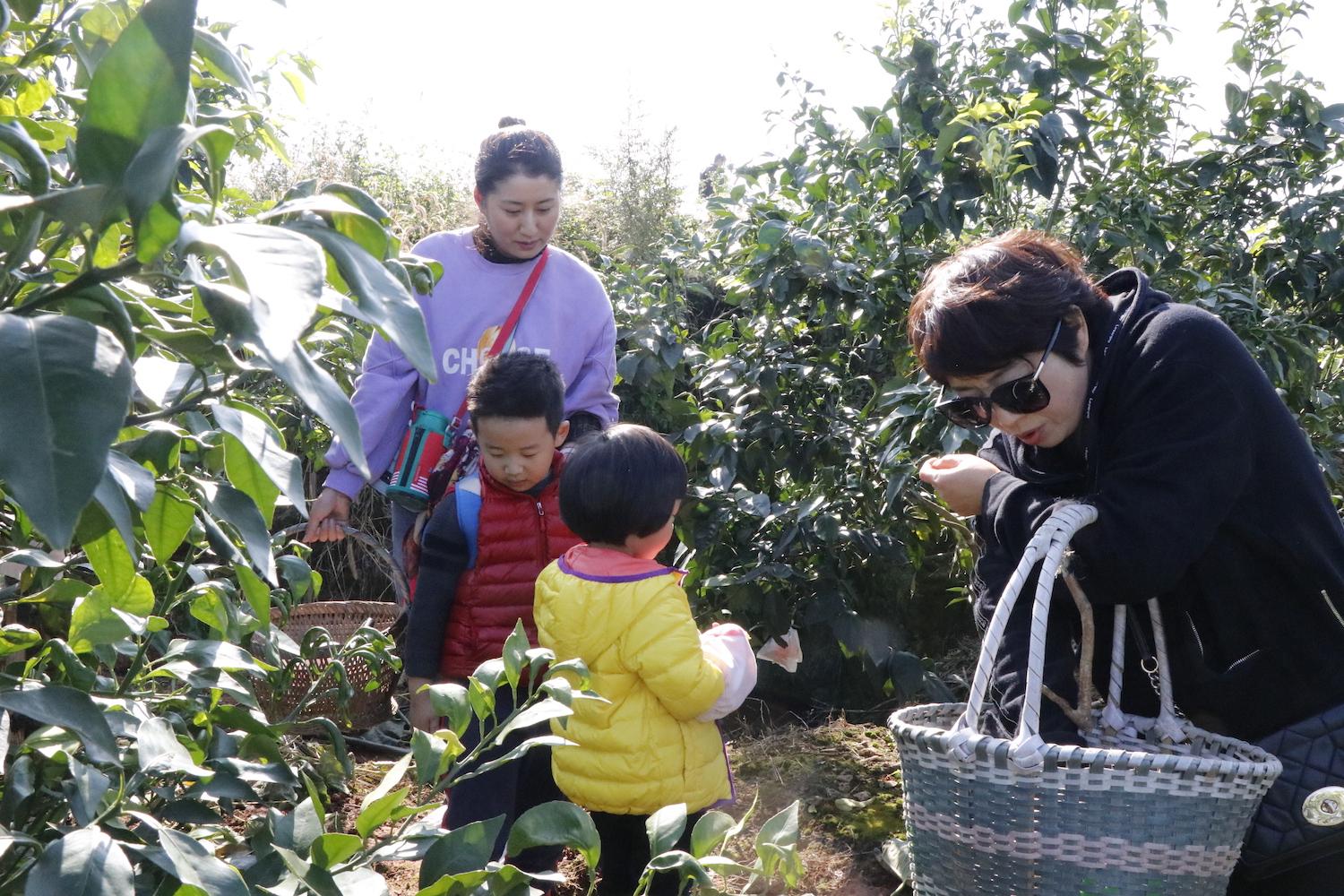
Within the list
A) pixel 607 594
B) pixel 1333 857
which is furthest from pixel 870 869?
pixel 1333 857

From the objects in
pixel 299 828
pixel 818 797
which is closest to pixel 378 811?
pixel 299 828

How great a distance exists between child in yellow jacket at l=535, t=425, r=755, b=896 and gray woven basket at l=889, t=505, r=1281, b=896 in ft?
2.48

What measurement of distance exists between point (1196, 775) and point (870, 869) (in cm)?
141

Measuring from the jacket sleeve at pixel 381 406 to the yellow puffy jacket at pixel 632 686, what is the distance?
0.78 meters

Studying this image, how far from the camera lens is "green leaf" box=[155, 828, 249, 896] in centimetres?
84

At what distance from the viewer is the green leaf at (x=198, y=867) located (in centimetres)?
84

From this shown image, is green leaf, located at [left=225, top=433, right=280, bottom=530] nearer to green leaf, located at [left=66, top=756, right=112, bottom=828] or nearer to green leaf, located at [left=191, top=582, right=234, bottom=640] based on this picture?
green leaf, located at [left=66, top=756, right=112, bottom=828]

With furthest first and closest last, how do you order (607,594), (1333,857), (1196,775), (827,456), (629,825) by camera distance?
1. (827,456)
2. (629,825)
3. (607,594)
4. (1333,857)
5. (1196,775)

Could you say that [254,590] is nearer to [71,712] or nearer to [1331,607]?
[71,712]

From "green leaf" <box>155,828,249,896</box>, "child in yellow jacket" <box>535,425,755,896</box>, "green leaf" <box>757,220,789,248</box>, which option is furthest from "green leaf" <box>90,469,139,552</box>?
"green leaf" <box>757,220,789,248</box>

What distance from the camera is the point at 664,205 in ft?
33.5

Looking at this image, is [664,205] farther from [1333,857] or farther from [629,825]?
[1333,857]

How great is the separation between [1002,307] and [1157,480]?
0.35 m

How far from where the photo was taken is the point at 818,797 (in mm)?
3178
